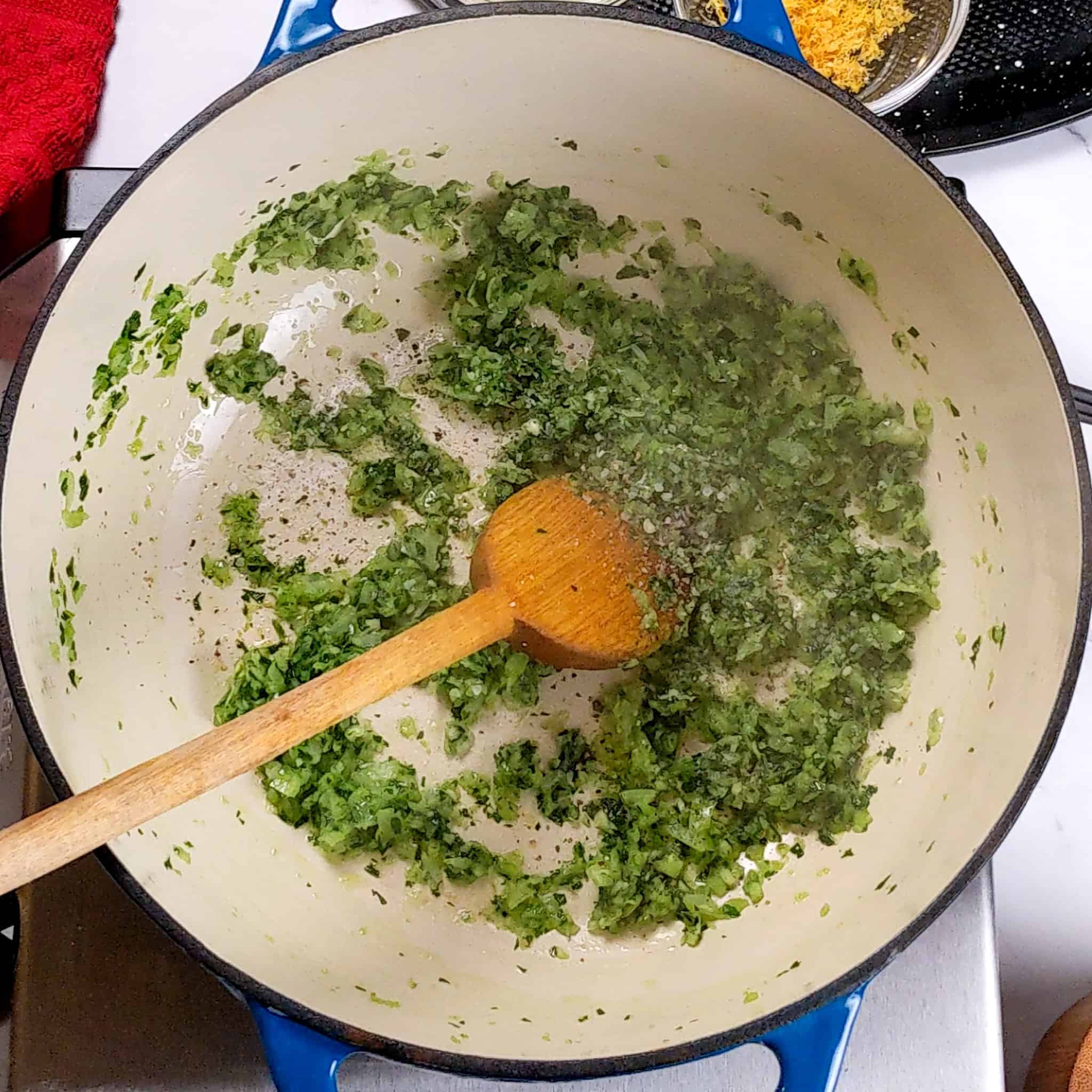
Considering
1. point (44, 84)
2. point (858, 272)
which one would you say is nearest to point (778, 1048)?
point (858, 272)

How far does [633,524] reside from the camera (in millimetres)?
1174

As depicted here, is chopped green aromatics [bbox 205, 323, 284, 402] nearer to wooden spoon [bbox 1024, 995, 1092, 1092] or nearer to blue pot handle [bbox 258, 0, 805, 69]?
blue pot handle [bbox 258, 0, 805, 69]

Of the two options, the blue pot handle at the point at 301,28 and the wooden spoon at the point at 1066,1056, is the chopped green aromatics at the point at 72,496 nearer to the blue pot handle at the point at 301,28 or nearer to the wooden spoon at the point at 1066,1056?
the blue pot handle at the point at 301,28

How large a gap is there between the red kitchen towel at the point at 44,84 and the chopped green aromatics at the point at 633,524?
24 cm

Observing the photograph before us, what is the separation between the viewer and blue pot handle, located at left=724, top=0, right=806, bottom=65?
941 millimetres

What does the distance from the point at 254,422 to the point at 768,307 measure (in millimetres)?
635

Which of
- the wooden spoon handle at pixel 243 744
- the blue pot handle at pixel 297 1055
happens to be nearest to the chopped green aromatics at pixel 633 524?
the wooden spoon handle at pixel 243 744

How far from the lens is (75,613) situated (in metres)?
1.04

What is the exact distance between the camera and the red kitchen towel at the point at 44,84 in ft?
3.65

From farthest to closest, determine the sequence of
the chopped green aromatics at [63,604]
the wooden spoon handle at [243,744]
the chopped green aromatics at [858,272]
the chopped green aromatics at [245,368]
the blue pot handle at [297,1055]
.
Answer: the chopped green aromatics at [245,368] → the chopped green aromatics at [858,272] → the chopped green aromatics at [63,604] → the blue pot handle at [297,1055] → the wooden spoon handle at [243,744]

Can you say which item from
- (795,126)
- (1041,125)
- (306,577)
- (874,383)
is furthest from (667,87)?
(306,577)

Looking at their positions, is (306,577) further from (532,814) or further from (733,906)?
(733,906)

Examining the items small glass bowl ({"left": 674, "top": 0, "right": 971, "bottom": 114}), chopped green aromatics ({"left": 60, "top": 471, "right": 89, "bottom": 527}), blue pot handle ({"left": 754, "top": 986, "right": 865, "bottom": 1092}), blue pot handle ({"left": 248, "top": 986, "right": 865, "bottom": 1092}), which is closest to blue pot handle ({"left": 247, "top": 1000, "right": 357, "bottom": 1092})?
blue pot handle ({"left": 248, "top": 986, "right": 865, "bottom": 1092})

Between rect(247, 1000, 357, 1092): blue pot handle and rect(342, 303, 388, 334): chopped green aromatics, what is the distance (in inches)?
30.8
